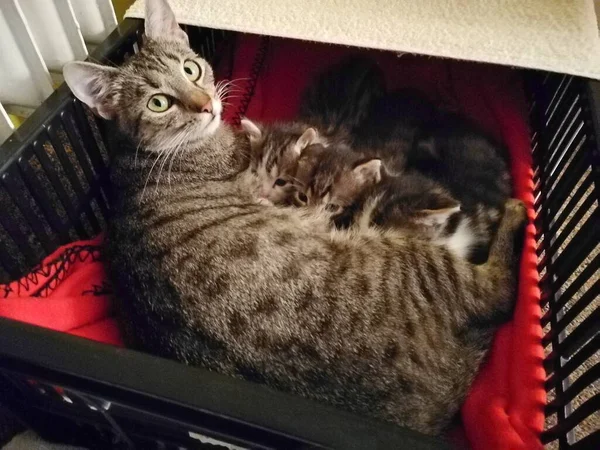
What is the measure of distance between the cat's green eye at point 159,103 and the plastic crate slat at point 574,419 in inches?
38.5

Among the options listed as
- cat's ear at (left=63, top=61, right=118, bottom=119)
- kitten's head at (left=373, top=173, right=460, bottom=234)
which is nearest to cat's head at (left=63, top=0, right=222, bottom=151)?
cat's ear at (left=63, top=61, right=118, bottom=119)

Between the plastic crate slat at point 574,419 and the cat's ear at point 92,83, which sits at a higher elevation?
the cat's ear at point 92,83

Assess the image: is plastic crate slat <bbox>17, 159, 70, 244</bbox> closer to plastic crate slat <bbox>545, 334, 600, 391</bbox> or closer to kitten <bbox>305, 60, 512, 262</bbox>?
kitten <bbox>305, 60, 512, 262</bbox>

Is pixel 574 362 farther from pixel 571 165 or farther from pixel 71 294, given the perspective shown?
pixel 71 294

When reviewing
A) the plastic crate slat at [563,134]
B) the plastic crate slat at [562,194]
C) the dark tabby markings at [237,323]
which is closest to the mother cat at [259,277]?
the dark tabby markings at [237,323]

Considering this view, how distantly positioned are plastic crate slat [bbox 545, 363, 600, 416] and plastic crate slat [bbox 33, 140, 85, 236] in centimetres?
109

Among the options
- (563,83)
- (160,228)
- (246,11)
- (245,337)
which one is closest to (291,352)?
(245,337)

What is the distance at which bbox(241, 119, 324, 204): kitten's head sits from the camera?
4.24 ft

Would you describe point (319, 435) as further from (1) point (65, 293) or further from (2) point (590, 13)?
(2) point (590, 13)

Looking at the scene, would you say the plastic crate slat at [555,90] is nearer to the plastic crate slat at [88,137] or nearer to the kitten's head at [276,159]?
the kitten's head at [276,159]

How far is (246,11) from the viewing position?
1.28 metres

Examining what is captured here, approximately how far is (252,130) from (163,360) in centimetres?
77

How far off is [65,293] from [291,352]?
22.4 inches

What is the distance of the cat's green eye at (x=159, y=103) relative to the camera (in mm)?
1151
